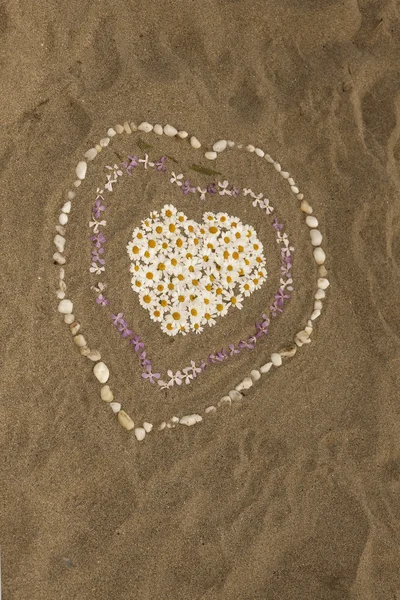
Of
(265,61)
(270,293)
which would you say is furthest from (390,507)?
(265,61)

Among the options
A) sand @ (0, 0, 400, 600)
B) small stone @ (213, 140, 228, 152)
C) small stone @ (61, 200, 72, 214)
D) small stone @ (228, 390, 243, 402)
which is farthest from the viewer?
small stone @ (213, 140, 228, 152)

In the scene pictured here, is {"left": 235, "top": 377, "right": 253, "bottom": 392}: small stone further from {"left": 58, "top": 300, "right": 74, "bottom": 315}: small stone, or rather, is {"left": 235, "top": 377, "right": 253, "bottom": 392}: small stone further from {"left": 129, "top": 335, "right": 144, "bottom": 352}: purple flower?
{"left": 58, "top": 300, "right": 74, "bottom": 315}: small stone

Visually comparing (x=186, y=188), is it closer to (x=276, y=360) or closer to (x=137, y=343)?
(x=137, y=343)

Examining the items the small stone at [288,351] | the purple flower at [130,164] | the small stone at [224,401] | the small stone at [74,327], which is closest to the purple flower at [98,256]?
the small stone at [74,327]

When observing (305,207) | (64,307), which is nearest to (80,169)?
(64,307)

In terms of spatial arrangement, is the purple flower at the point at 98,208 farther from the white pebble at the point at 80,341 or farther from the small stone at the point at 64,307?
the white pebble at the point at 80,341

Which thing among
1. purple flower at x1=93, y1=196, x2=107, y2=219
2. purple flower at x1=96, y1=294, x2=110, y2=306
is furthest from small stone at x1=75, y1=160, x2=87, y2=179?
purple flower at x1=96, y1=294, x2=110, y2=306

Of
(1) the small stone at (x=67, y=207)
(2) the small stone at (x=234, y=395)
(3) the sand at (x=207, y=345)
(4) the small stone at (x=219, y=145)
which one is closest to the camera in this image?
(3) the sand at (x=207, y=345)
